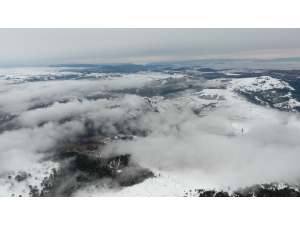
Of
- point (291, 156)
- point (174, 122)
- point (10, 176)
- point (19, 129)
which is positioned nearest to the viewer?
point (10, 176)

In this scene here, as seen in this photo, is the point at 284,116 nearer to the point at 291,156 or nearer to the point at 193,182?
the point at 291,156

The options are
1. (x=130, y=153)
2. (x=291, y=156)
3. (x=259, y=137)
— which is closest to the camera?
(x=291, y=156)

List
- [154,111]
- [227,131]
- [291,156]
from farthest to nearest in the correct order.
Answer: [154,111] → [227,131] → [291,156]

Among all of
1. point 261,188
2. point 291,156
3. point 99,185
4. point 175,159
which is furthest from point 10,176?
point 291,156

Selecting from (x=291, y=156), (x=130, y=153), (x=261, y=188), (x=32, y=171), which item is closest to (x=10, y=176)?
A: (x=32, y=171)

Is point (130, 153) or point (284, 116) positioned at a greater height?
point (284, 116)

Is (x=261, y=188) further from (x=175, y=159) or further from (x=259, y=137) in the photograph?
(x=259, y=137)

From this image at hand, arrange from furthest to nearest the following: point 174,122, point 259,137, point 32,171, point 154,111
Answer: point 154,111 → point 174,122 → point 259,137 → point 32,171

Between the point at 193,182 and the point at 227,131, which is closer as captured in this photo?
the point at 193,182

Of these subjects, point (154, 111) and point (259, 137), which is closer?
point (259, 137)
